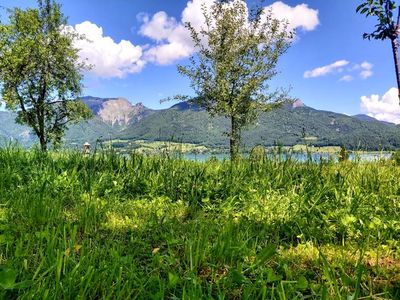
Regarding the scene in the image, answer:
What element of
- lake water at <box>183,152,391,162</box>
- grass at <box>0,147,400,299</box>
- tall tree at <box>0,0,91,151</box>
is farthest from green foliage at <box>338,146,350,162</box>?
tall tree at <box>0,0,91,151</box>

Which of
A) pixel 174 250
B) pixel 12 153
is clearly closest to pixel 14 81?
pixel 12 153

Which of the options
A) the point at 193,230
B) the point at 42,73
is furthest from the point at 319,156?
the point at 42,73

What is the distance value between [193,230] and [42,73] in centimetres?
4654

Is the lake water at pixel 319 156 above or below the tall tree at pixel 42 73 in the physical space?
below

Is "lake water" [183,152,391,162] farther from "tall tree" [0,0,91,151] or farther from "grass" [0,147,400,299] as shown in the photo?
"tall tree" [0,0,91,151]

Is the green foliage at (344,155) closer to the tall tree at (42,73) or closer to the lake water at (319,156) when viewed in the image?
the lake water at (319,156)

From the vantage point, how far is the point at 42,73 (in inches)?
1784

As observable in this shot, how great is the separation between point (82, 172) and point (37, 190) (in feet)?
4.00

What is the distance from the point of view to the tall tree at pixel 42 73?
139ft

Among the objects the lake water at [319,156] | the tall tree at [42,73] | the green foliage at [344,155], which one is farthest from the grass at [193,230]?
the tall tree at [42,73]

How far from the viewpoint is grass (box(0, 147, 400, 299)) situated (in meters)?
2.66

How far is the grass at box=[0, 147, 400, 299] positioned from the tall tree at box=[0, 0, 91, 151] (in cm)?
3911

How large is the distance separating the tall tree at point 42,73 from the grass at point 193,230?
3911 centimetres

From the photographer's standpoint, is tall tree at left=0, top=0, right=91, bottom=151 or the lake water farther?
tall tree at left=0, top=0, right=91, bottom=151
